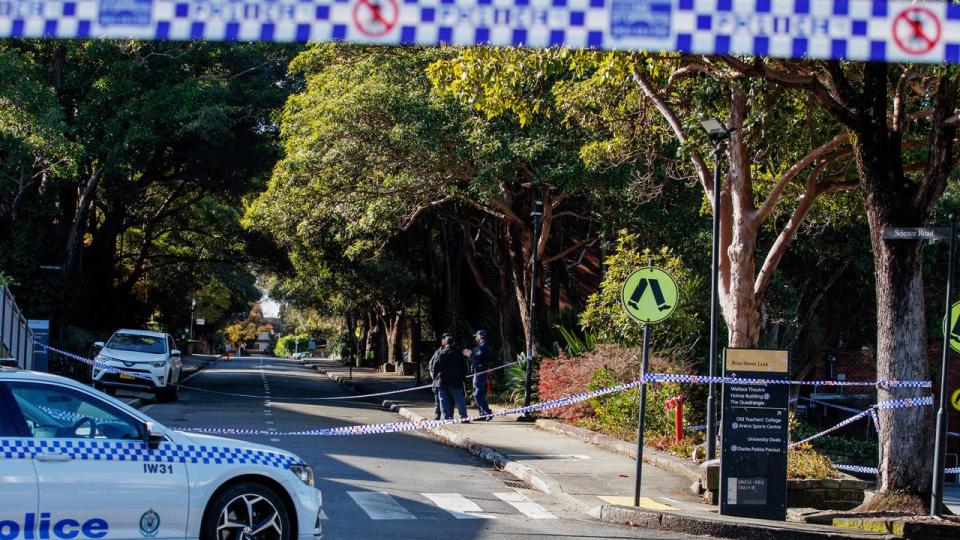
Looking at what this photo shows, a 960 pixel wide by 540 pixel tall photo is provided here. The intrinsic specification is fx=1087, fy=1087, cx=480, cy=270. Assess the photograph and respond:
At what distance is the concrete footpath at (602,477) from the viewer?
10.7 m

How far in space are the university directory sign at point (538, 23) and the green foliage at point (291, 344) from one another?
387 ft

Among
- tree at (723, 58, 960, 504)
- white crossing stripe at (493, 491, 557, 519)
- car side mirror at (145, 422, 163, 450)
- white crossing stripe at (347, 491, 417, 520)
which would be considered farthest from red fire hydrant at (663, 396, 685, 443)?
car side mirror at (145, 422, 163, 450)

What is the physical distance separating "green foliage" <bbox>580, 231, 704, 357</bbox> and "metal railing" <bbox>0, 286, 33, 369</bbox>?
11.0m

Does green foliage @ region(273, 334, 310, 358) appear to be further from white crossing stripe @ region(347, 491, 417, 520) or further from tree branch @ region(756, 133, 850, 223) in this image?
white crossing stripe @ region(347, 491, 417, 520)

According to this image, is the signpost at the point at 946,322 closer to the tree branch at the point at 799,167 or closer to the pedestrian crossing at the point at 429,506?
the tree branch at the point at 799,167

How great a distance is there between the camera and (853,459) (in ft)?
86.8

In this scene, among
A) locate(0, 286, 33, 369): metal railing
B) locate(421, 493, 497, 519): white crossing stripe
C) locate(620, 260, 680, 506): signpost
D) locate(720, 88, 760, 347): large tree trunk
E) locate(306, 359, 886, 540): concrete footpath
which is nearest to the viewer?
locate(306, 359, 886, 540): concrete footpath

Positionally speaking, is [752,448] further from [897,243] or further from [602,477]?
[602,477]

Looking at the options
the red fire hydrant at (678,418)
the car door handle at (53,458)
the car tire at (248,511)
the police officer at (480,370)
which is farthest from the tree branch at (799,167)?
the car door handle at (53,458)

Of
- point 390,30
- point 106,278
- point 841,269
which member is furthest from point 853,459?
point 106,278

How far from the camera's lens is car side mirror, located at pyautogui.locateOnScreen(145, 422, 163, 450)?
7.59m

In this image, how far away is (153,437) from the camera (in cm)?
761

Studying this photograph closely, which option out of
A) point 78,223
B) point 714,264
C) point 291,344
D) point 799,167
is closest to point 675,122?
point 799,167

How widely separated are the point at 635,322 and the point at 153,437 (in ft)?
46.5
